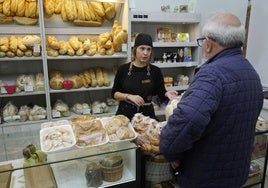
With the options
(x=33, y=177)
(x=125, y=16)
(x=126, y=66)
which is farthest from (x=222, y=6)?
(x=33, y=177)

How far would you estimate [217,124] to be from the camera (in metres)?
1.01

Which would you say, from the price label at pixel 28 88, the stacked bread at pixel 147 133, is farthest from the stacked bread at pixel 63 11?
the stacked bread at pixel 147 133

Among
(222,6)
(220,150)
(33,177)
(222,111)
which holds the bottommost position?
(33,177)

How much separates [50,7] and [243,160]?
2.49 m

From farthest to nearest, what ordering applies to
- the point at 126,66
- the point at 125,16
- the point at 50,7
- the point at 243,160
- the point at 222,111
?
the point at 125,16 < the point at 50,7 < the point at 126,66 < the point at 243,160 < the point at 222,111

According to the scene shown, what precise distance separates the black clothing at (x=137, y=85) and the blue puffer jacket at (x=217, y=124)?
0.97 metres

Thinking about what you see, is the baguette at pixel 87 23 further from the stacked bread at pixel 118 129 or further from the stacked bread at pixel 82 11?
the stacked bread at pixel 118 129

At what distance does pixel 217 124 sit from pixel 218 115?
0.14 ft

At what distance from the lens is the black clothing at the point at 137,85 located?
2.07 meters

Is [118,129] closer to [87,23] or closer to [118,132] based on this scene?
[118,132]

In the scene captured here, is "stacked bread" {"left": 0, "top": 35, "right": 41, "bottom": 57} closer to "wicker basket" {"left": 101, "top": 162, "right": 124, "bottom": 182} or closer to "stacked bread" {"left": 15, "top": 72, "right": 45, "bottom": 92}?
"stacked bread" {"left": 15, "top": 72, "right": 45, "bottom": 92}

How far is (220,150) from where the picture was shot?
1.06 m

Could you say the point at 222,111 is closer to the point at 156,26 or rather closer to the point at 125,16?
the point at 125,16

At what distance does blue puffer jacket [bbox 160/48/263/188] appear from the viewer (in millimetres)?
940
